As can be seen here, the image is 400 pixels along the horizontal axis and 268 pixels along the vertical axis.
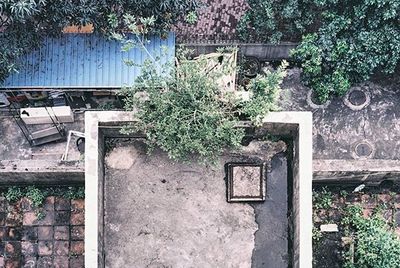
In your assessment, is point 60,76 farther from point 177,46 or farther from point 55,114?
point 177,46

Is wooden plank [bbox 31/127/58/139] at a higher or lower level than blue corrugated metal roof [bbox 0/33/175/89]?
lower

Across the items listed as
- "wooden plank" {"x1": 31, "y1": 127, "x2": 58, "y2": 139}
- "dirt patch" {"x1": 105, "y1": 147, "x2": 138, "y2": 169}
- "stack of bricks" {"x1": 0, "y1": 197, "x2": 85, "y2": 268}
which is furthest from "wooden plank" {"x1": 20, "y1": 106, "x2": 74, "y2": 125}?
"dirt patch" {"x1": 105, "y1": 147, "x2": 138, "y2": 169}

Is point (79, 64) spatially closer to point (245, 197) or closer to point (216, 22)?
point (216, 22)

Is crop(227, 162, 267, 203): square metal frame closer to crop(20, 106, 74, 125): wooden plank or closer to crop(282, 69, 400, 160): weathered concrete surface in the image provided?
crop(282, 69, 400, 160): weathered concrete surface

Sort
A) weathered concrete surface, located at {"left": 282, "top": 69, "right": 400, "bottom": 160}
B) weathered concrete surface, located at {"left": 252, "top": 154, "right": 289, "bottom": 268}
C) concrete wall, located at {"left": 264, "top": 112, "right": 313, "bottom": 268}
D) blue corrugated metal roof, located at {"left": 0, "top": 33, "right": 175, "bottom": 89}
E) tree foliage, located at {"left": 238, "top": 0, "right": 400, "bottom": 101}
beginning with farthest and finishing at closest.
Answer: weathered concrete surface, located at {"left": 282, "top": 69, "right": 400, "bottom": 160}, blue corrugated metal roof, located at {"left": 0, "top": 33, "right": 175, "bottom": 89}, tree foliage, located at {"left": 238, "top": 0, "right": 400, "bottom": 101}, weathered concrete surface, located at {"left": 252, "top": 154, "right": 289, "bottom": 268}, concrete wall, located at {"left": 264, "top": 112, "right": 313, "bottom": 268}

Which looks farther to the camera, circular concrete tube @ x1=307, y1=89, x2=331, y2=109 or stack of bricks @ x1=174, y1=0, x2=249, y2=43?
stack of bricks @ x1=174, y1=0, x2=249, y2=43

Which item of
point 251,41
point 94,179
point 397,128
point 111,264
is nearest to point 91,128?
point 94,179

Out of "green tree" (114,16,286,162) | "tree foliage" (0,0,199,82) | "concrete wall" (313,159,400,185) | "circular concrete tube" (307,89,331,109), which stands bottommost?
"concrete wall" (313,159,400,185)

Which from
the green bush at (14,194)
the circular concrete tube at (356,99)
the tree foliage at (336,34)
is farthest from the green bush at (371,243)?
the green bush at (14,194)
